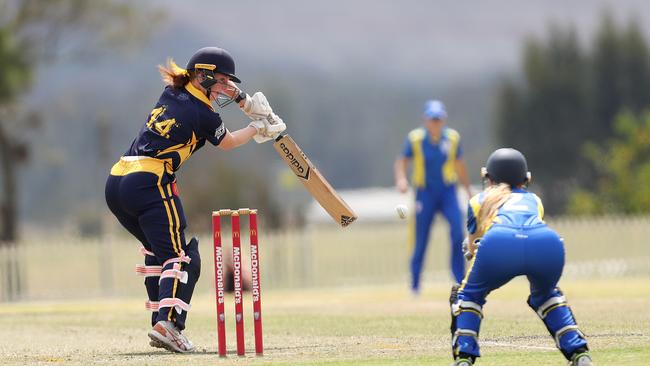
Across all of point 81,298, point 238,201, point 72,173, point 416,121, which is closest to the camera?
point 81,298

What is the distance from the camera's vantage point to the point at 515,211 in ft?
25.1

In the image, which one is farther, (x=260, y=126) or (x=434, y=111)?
(x=434, y=111)

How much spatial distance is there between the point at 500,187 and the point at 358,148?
7313 inches

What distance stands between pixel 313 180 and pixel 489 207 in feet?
7.45

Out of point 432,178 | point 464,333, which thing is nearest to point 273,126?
point 464,333

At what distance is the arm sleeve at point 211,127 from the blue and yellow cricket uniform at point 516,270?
2.35 meters

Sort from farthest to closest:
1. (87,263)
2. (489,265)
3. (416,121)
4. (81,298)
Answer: (416,121)
(87,263)
(81,298)
(489,265)

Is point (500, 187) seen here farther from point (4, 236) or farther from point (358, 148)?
point (358, 148)

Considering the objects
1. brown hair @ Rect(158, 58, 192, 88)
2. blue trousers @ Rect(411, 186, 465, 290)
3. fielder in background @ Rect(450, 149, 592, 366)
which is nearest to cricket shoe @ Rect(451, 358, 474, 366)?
fielder in background @ Rect(450, 149, 592, 366)

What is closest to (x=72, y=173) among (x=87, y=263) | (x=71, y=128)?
(x=71, y=128)

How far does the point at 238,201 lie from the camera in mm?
77375

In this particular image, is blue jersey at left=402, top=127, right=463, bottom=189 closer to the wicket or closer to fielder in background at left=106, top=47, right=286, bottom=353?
fielder in background at left=106, top=47, right=286, bottom=353

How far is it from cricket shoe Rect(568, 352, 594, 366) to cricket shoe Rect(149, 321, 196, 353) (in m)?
2.79

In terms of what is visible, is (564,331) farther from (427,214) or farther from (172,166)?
(427,214)
